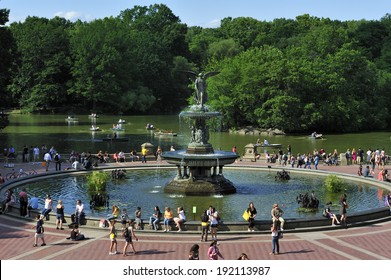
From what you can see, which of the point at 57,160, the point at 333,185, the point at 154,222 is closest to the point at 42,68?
the point at 57,160

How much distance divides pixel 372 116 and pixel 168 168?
6212 cm

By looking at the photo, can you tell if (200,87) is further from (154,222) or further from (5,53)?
(5,53)

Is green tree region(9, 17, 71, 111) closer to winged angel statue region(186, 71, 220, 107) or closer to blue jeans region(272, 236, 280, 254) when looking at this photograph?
winged angel statue region(186, 71, 220, 107)

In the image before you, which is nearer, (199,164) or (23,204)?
(23,204)

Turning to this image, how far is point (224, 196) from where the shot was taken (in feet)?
125

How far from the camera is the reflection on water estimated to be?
3400cm

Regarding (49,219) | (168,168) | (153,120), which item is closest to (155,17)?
(153,120)

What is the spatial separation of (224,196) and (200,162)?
2.36 metres

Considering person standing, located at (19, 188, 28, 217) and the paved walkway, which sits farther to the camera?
person standing, located at (19, 188, 28, 217)

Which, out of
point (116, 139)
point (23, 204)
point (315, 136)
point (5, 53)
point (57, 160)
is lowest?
point (23, 204)

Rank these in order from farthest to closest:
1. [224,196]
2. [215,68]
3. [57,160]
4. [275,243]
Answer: [215,68] → [57,160] → [224,196] → [275,243]

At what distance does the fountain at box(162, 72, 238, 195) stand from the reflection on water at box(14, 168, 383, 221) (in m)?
0.66

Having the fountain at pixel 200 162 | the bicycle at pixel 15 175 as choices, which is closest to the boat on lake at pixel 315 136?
the fountain at pixel 200 162

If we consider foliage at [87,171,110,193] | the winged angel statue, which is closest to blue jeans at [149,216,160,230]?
foliage at [87,171,110,193]
